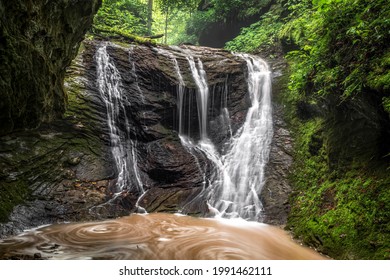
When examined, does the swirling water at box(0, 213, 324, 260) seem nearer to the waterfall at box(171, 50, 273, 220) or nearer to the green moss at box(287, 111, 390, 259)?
the green moss at box(287, 111, 390, 259)

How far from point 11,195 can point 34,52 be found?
3252 millimetres

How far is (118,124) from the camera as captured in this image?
28.0ft

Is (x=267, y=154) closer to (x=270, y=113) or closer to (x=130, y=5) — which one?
(x=270, y=113)

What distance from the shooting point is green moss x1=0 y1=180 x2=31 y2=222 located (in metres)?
5.38

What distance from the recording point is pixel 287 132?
28.6 ft

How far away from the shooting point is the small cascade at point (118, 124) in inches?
303

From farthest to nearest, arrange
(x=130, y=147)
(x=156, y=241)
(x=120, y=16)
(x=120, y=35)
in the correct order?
(x=120, y=16), (x=120, y=35), (x=130, y=147), (x=156, y=241)

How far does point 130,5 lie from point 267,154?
13575 millimetres

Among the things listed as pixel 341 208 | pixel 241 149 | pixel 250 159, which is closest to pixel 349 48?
pixel 341 208

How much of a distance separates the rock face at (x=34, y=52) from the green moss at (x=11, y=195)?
159cm

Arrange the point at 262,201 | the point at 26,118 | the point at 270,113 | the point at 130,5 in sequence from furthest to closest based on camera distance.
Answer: the point at 130,5 < the point at 270,113 < the point at 262,201 < the point at 26,118

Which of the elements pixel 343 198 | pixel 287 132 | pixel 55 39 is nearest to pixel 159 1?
pixel 287 132

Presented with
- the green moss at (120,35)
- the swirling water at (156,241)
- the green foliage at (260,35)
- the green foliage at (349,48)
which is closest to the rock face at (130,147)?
the green moss at (120,35)

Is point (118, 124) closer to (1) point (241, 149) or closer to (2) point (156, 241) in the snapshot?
(1) point (241, 149)
